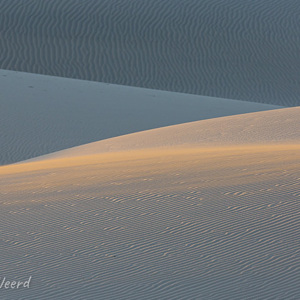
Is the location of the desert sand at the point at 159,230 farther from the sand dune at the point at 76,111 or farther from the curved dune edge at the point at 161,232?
the sand dune at the point at 76,111

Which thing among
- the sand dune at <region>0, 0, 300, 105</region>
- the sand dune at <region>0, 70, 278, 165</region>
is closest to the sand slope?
the sand dune at <region>0, 70, 278, 165</region>

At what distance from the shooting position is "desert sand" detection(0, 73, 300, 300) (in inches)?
143

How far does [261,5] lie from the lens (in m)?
32.6

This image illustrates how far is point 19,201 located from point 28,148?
782 centimetres

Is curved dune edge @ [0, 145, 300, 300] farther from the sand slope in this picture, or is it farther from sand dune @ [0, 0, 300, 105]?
sand dune @ [0, 0, 300, 105]

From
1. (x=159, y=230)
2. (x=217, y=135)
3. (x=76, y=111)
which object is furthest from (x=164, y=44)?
(x=159, y=230)

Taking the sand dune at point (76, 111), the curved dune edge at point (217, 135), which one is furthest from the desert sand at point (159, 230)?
the sand dune at point (76, 111)

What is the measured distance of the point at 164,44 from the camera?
28.5 metres

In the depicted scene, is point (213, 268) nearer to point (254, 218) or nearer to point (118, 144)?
point (254, 218)

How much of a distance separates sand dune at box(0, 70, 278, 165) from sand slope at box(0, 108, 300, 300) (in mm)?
6718

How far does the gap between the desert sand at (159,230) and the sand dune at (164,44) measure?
61.9ft

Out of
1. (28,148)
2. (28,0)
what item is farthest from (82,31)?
(28,148)

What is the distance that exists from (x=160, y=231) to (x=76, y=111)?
498 inches

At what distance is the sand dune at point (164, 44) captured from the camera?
26141mm
